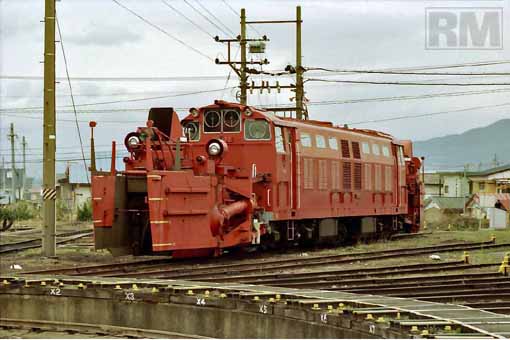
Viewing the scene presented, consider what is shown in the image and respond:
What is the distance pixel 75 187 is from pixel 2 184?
63.1 feet

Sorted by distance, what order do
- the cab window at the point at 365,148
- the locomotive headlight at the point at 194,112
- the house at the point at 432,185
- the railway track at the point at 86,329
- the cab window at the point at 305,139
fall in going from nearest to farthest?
the railway track at the point at 86,329 < the locomotive headlight at the point at 194,112 < the cab window at the point at 305,139 < the cab window at the point at 365,148 < the house at the point at 432,185

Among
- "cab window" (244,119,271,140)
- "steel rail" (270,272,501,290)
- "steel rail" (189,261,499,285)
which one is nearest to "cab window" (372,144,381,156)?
"cab window" (244,119,271,140)

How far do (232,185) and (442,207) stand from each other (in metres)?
44.5

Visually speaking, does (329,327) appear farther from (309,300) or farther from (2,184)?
(2,184)

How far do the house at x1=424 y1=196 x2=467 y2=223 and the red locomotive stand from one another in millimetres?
27258

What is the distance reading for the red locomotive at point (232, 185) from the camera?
17.8m

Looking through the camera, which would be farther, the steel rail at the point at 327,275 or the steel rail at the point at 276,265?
the steel rail at the point at 276,265

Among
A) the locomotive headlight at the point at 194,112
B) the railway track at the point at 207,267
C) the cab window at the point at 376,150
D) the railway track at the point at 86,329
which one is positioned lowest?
the railway track at the point at 86,329

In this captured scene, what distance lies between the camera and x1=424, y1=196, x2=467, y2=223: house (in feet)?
177

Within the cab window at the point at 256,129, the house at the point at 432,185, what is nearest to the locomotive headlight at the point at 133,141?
the cab window at the point at 256,129

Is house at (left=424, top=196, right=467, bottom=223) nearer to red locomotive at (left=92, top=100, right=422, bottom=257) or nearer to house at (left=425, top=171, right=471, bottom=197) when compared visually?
house at (left=425, top=171, right=471, bottom=197)

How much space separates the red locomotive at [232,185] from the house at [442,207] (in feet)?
89.4

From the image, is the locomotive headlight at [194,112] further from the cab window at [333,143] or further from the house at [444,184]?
the house at [444,184]

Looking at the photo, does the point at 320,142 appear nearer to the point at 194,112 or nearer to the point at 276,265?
the point at 194,112
